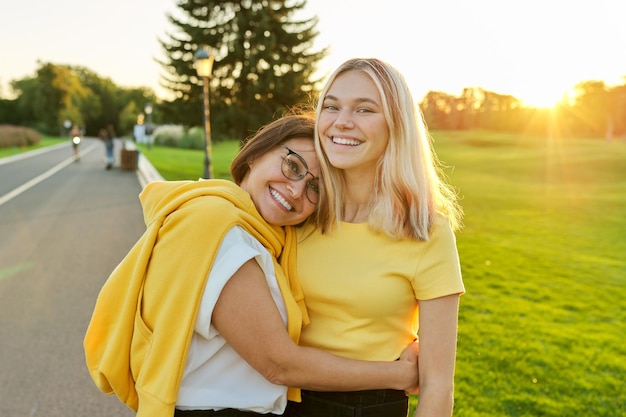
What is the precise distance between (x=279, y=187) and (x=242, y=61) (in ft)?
70.8

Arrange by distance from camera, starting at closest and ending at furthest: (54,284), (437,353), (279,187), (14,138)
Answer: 1. (437,353)
2. (279,187)
3. (54,284)
4. (14,138)

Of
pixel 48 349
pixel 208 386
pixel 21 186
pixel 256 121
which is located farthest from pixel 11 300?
pixel 256 121

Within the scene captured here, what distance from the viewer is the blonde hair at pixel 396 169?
184 cm

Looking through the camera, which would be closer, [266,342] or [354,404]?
[266,342]

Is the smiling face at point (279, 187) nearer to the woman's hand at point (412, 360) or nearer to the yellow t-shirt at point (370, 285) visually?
the yellow t-shirt at point (370, 285)

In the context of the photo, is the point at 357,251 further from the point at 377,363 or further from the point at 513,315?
the point at 513,315

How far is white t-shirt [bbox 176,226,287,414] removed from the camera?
1480mm

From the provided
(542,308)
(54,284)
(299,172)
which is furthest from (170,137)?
(299,172)

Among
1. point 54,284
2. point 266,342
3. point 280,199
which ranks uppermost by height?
point 280,199

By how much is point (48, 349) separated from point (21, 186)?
42.7 feet

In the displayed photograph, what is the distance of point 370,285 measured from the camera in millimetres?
1756

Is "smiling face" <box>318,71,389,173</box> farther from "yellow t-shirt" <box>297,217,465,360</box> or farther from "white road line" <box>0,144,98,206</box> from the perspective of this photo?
"white road line" <box>0,144,98,206</box>

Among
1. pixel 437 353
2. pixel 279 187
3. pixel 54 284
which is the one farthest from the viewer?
pixel 54 284

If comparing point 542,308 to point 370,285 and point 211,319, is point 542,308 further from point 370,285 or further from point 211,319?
point 211,319
